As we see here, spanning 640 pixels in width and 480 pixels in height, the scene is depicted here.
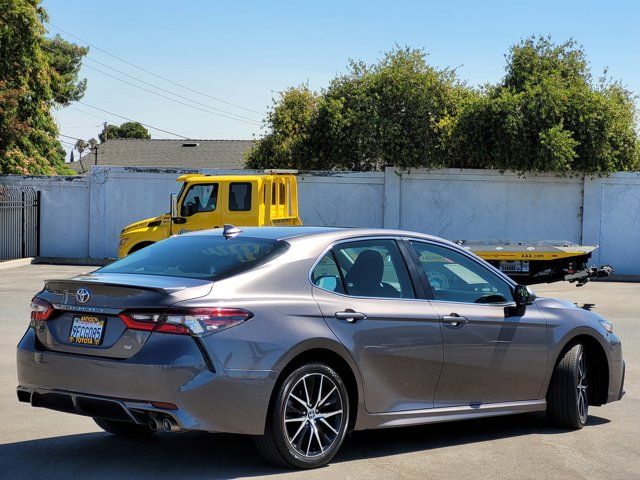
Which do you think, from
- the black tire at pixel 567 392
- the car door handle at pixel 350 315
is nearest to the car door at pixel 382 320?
→ the car door handle at pixel 350 315

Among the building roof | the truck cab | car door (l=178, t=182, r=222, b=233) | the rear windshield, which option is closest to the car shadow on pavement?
the rear windshield

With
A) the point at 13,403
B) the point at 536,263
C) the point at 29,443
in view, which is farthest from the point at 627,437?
the point at 536,263

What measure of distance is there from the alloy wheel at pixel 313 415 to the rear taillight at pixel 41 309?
63.2 inches

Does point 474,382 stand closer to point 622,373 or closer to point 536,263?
point 622,373

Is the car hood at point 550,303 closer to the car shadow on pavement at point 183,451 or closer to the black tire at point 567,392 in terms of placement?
the black tire at point 567,392

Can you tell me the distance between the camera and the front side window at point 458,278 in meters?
6.99

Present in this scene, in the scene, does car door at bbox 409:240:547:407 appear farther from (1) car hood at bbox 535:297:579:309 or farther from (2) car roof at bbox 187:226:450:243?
(2) car roof at bbox 187:226:450:243

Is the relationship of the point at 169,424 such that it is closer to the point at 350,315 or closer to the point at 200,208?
the point at 350,315

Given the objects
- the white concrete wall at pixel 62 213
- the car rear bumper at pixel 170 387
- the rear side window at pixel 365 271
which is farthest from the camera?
the white concrete wall at pixel 62 213

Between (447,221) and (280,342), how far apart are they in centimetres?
2244

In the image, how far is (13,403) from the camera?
26.2 ft

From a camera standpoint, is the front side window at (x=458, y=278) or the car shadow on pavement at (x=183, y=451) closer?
the car shadow on pavement at (x=183, y=451)

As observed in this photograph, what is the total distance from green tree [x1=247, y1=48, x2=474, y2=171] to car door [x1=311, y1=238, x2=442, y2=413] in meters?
21.8

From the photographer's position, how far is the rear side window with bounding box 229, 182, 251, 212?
1956cm
